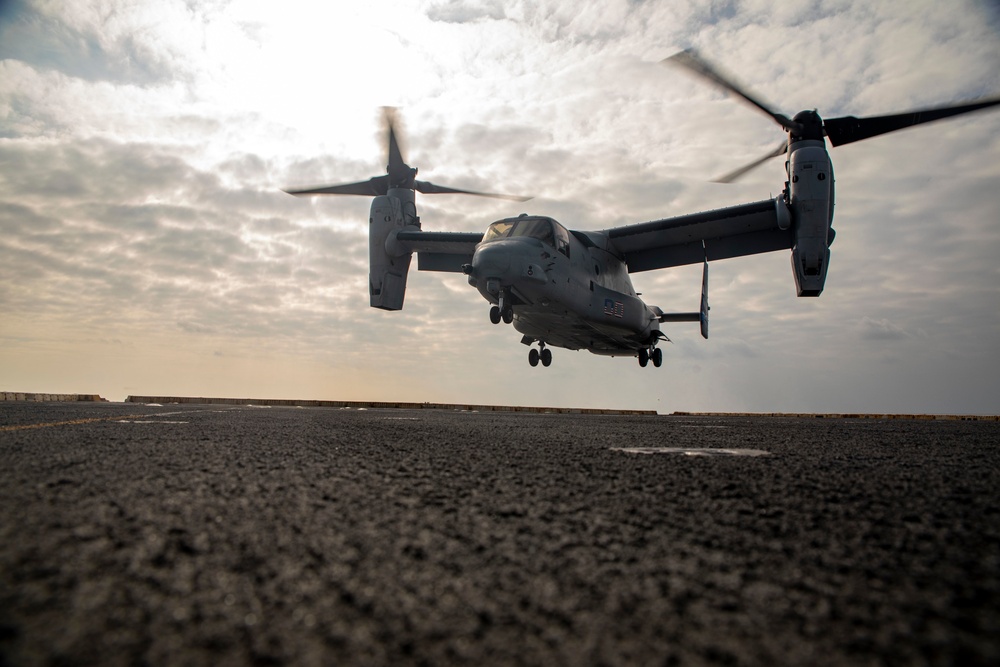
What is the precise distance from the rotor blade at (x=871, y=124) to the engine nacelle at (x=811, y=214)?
4.53 feet

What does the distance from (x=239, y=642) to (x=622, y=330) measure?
2120 cm

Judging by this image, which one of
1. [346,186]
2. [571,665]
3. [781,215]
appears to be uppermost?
[346,186]

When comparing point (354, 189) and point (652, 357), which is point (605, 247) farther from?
point (354, 189)

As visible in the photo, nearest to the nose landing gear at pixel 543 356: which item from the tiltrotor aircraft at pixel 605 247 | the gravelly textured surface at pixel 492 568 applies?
the tiltrotor aircraft at pixel 605 247

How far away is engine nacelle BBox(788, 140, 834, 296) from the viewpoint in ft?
55.1

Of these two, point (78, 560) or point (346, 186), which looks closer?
point (78, 560)

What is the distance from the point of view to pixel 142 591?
3.87ft

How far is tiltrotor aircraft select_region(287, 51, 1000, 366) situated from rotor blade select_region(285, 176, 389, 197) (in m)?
0.04

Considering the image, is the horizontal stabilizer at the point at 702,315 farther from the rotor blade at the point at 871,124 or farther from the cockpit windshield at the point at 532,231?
the cockpit windshield at the point at 532,231

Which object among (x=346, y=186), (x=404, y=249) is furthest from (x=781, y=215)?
(x=346, y=186)

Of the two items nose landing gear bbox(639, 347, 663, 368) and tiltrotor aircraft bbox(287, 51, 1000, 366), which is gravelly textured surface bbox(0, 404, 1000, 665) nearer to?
tiltrotor aircraft bbox(287, 51, 1000, 366)

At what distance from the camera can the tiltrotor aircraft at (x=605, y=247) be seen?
1681cm

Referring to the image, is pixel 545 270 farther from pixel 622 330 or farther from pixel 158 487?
pixel 158 487

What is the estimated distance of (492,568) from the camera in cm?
139
